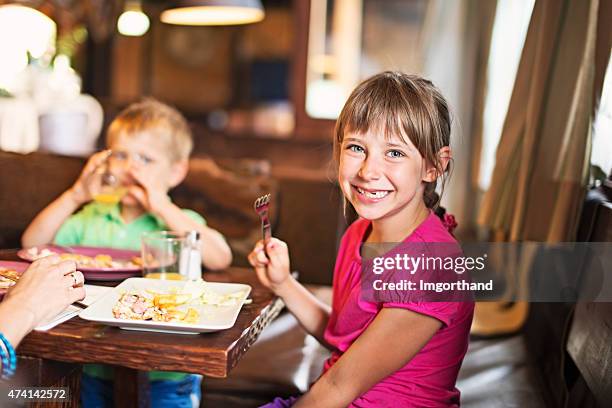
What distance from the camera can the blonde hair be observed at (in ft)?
4.19

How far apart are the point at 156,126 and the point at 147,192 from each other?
0.22 meters

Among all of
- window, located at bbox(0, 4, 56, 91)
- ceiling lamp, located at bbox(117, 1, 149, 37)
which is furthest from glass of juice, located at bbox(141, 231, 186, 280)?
ceiling lamp, located at bbox(117, 1, 149, 37)

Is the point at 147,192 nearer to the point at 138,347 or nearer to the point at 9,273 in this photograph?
the point at 9,273

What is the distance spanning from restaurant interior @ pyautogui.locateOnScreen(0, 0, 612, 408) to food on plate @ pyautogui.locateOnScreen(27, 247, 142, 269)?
0.24 metres

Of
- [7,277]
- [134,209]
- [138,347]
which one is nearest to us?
[138,347]

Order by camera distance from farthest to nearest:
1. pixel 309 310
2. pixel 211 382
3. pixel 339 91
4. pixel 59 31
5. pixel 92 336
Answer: pixel 339 91
pixel 59 31
pixel 211 382
pixel 309 310
pixel 92 336

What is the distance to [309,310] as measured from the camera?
156cm

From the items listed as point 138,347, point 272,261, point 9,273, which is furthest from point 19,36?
point 138,347

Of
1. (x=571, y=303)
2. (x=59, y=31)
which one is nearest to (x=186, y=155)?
(x=571, y=303)

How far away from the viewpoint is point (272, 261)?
1437 millimetres

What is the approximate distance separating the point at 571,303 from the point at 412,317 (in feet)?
1.83

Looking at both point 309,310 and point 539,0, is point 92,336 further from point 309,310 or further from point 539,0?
point 539,0

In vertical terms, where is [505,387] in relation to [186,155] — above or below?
below

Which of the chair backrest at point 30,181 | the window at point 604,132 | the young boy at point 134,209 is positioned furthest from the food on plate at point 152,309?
the chair backrest at point 30,181
